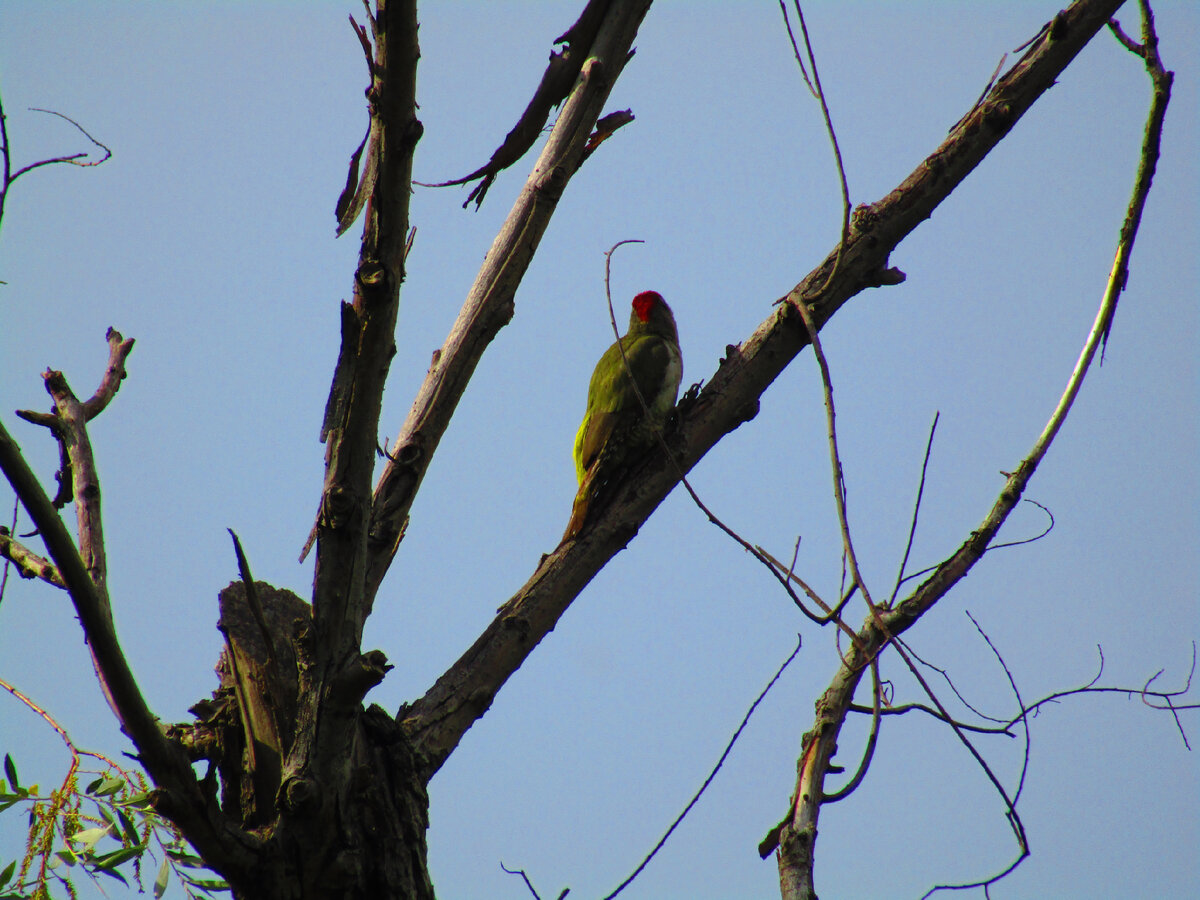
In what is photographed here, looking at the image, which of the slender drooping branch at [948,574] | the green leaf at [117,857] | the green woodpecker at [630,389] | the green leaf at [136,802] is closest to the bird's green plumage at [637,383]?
the green woodpecker at [630,389]

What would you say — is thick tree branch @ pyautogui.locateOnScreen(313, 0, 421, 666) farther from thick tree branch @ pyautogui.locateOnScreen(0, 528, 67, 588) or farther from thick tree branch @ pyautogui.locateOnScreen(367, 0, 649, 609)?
thick tree branch @ pyautogui.locateOnScreen(0, 528, 67, 588)

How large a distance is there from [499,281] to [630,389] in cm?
220

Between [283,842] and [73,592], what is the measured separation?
2.87 feet

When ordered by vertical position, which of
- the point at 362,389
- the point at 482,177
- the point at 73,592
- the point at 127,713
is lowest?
the point at 127,713

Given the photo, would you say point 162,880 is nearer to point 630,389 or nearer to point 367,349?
point 367,349

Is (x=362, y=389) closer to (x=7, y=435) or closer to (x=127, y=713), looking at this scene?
(x=7, y=435)

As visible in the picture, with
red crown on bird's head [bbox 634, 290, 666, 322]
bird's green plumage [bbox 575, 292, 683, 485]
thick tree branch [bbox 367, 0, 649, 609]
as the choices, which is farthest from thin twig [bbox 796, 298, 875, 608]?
red crown on bird's head [bbox 634, 290, 666, 322]

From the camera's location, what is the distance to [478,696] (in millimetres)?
3182

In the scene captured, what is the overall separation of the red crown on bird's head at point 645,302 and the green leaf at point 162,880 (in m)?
4.54

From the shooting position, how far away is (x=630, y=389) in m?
5.73

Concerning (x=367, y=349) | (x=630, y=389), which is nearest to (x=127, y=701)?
(x=367, y=349)

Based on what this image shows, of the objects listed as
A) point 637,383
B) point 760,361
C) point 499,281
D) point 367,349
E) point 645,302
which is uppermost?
point 645,302

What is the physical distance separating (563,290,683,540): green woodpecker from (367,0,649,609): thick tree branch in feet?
3.43

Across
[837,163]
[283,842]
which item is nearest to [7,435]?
[283,842]
